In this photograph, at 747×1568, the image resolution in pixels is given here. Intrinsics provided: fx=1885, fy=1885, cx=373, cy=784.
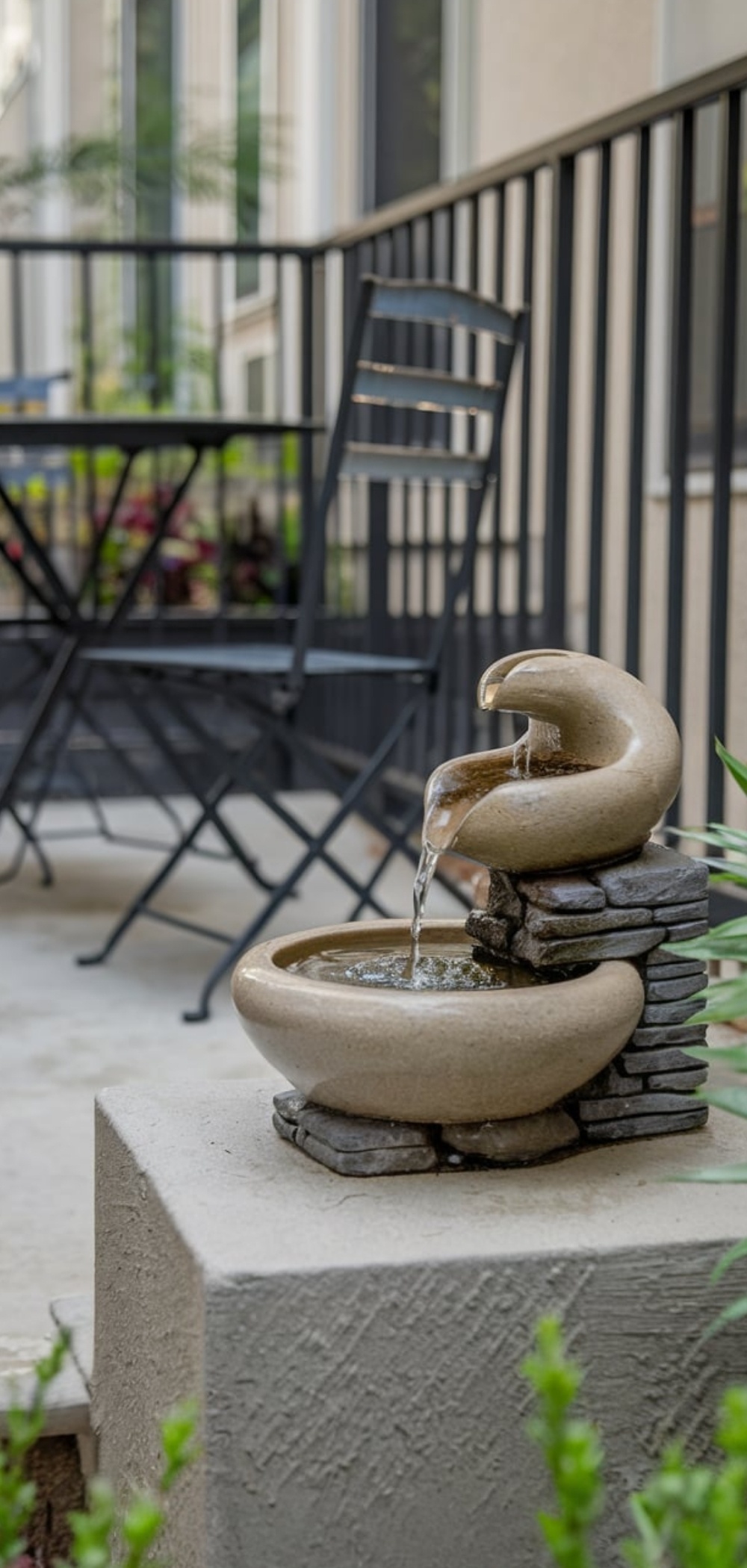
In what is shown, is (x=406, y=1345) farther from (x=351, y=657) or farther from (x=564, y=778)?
(x=351, y=657)

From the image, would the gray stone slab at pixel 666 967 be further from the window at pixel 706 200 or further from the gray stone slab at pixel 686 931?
the window at pixel 706 200

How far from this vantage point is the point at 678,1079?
5.24 ft

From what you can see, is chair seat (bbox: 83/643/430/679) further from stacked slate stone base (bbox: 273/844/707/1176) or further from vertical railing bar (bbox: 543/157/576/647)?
stacked slate stone base (bbox: 273/844/707/1176)

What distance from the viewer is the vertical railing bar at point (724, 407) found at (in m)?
2.62

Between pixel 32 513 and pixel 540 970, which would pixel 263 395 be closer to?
pixel 32 513

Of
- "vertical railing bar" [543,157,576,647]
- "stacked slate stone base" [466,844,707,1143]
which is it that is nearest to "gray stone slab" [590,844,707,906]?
"stacked slate stone base" [466,844,707,1143]

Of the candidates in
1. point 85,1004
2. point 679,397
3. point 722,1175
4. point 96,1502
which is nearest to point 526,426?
point 679,397

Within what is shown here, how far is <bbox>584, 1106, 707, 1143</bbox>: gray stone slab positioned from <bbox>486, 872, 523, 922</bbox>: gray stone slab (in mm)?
190

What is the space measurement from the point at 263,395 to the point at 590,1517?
7.74m

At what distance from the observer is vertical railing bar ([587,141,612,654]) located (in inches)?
120

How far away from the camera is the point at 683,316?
2.83 meters

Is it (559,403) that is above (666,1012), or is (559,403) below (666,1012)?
above

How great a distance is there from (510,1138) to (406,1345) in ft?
0.76

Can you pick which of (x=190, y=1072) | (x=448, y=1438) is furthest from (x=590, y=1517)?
(x=190, y=1072)
